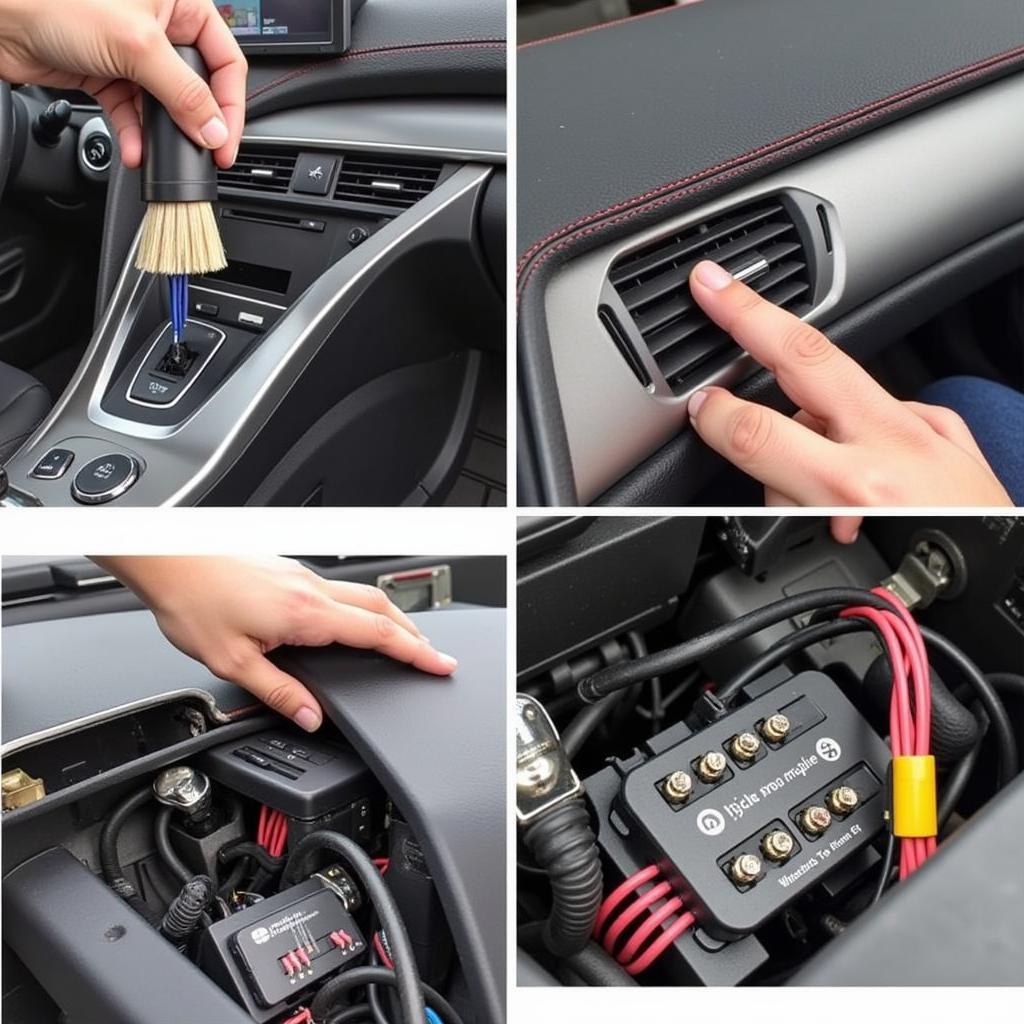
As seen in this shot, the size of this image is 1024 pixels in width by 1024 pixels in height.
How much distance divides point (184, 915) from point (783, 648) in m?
0.46

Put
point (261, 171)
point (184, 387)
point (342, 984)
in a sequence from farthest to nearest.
Answer: point (261, 171) < point (184, 387) < point (342, 984)

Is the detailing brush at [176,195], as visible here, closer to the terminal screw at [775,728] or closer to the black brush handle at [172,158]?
the black brush handle at [172,158]

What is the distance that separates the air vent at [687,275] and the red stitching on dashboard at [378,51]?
382 mm

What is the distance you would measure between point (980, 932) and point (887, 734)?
30 cm

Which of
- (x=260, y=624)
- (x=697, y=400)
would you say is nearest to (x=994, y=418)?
(x=697, y=400)

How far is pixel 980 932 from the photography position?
17.8 inches

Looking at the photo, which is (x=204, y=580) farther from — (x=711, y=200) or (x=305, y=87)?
(x=305, y=87)

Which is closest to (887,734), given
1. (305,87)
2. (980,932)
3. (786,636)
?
(786,636)

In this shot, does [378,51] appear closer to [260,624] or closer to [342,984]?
[260,624]

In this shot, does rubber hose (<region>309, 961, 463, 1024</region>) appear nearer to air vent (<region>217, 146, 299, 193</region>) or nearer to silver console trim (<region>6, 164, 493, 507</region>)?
silver console trim (<region>6, 164, 493, 507</region>)

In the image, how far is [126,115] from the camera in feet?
2.95

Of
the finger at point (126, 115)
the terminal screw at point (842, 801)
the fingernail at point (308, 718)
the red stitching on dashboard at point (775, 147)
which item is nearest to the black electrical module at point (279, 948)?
the fingernail at point (308, 718)

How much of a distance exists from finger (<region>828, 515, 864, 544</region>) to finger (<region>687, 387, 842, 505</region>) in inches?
4.0

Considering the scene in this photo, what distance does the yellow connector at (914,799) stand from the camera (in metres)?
0.62
